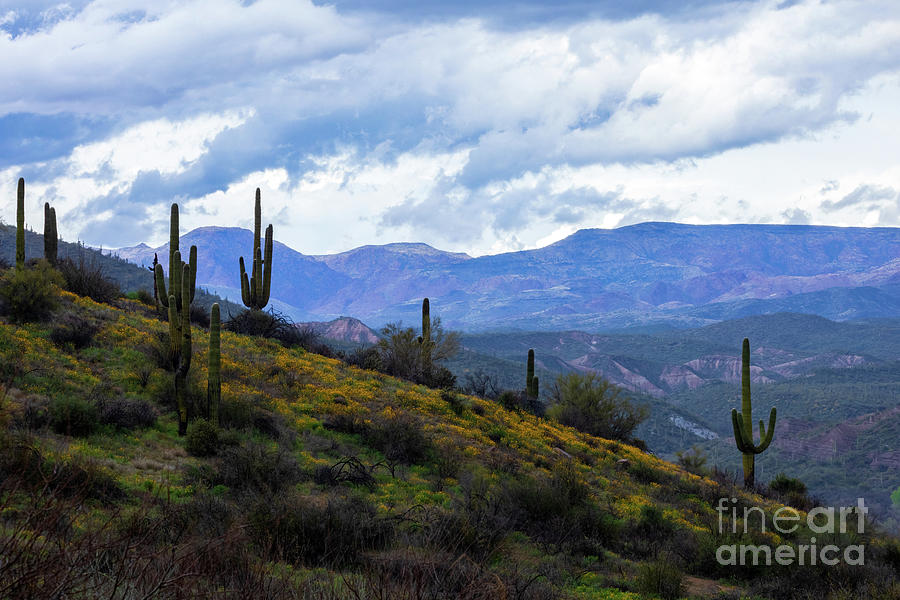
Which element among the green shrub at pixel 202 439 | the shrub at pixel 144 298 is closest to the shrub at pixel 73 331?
the green shrub at pixel 202 439

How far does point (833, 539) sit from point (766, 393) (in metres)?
146

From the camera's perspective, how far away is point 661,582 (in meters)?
11.1

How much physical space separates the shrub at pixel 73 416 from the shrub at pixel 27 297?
7947 millimetres

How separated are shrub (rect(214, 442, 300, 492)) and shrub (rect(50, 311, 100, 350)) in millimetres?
8531

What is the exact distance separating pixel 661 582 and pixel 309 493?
6.66m

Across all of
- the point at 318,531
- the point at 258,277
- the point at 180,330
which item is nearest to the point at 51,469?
the point at 318,531

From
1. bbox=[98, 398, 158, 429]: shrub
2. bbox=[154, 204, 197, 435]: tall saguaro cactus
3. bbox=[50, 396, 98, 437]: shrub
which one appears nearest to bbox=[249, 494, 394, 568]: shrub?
bbox=[50, 396, 98, 437]: shrub

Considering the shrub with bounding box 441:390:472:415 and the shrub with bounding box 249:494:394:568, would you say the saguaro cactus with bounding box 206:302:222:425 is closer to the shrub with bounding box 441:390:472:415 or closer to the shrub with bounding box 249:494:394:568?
the shrub with bounding box 249:494:394:568

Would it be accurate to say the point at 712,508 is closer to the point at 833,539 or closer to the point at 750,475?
the point at 833,539

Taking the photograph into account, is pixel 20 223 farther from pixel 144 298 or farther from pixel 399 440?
pixel 399 440

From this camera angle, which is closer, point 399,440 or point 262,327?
point 399,440

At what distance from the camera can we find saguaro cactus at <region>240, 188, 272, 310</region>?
1177 inches

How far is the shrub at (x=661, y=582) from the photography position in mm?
10992

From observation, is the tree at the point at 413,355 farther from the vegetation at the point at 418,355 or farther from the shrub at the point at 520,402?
the shrub at the point at 520,402
